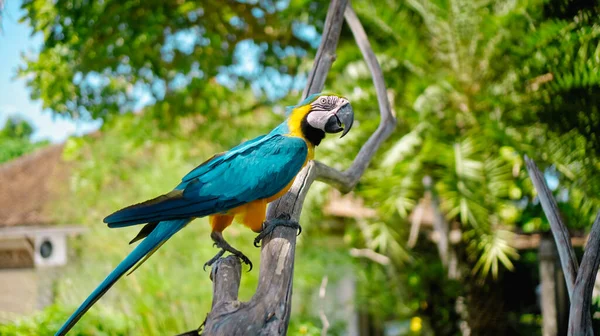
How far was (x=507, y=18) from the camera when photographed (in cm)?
462

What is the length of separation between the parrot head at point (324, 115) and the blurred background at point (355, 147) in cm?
142

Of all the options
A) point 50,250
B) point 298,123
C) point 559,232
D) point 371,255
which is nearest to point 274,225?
point 298,123

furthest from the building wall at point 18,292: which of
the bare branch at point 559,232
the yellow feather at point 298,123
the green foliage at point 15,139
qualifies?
the bare branch at point 559,232

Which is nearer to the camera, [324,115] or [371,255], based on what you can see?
[324,115]

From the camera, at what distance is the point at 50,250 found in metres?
7.47

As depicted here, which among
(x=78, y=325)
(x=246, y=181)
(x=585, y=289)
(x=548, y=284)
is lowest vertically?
(x=585, y=289)

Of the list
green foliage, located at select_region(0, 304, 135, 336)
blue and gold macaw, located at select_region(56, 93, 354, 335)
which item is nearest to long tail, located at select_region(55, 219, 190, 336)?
blue and gold macaw, located at select_region(56, 93, 354, 335)

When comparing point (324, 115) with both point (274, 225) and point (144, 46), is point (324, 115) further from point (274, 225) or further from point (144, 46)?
point (144, 46)

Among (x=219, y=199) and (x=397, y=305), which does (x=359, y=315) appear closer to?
(x=397, y=305)

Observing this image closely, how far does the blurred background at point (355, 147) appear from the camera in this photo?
4.34 m

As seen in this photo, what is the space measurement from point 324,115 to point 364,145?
71cm

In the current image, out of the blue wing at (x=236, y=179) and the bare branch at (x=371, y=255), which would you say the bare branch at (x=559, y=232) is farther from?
the bare branch at (x=371, y=255)

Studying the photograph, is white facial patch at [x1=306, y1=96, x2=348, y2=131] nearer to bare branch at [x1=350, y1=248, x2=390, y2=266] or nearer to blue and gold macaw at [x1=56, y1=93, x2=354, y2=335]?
blue and gold macaw at [x1=56, y1=93, x2=354, y2=335]

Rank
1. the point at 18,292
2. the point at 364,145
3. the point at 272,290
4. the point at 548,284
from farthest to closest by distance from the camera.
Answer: the point at 18,292
the point at 548,284
the point at 364,145
the point at 272,290
